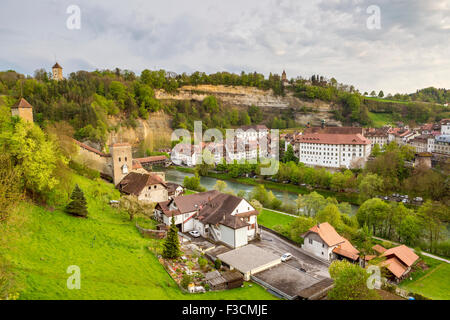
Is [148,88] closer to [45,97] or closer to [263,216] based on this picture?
[45,97]

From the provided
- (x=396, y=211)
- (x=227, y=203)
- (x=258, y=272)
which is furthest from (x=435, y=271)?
(x=227, y=203)

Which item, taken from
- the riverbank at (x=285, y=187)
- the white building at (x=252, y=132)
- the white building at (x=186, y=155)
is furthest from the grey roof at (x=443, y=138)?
the white building at (x=186, y=155)

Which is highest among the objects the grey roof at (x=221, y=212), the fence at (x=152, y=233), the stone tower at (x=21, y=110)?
the stone tower at (x=21, y=110)

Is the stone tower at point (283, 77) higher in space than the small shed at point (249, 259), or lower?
higher

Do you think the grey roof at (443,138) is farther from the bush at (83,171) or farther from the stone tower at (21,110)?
the stone tower at (21,110)

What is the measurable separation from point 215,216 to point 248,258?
4425mm

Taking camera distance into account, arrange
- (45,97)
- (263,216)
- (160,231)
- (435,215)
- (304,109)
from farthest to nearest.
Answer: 1. (304,109)
2. (45,97)
3. (263,216)
4. (435,215)
5. (160,231)

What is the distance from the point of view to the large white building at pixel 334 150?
46.5m

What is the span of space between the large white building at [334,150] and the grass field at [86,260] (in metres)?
37.8

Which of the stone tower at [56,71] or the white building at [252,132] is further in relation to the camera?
the stone tower at [56,71]

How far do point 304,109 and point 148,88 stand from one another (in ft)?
147

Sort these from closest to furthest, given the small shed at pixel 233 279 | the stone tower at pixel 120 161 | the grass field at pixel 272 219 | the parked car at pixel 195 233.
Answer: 1. the small shed at pixel 233 279
2. the parked car at pixel 195 233
3. the grass field at pixel 272 219
4. the stone tower at pixel 120 161

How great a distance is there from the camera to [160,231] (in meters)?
18.3

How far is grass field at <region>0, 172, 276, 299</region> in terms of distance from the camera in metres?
10.4
